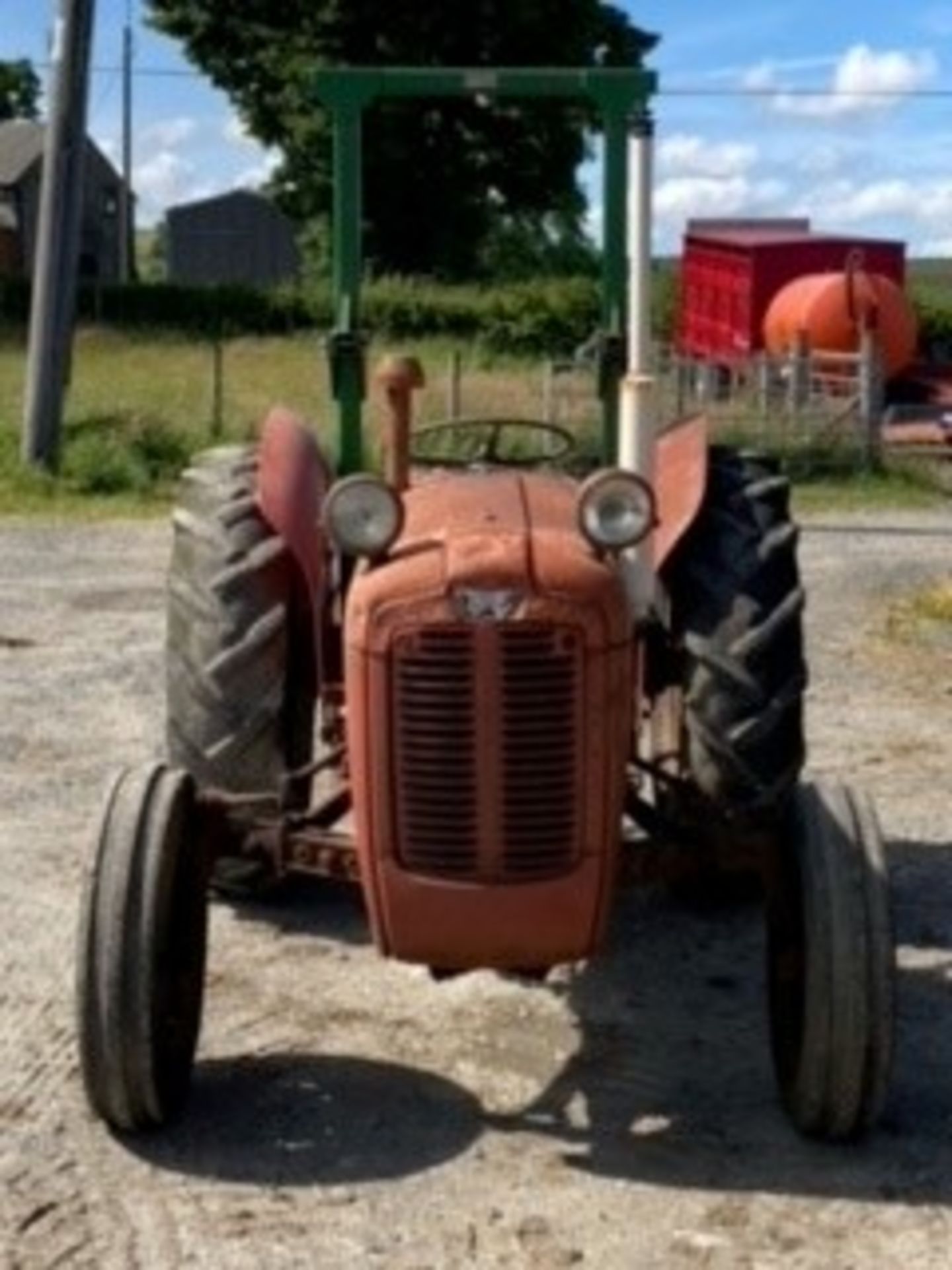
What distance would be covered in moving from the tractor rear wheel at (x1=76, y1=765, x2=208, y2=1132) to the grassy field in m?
5.57

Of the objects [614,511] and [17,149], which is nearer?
[614,511]

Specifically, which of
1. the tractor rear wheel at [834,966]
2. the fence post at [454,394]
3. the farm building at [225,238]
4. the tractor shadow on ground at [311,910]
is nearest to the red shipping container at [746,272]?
the fence post at [454,394]

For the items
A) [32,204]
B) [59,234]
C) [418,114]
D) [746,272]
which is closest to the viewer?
[59,234]

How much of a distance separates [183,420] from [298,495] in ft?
51.8

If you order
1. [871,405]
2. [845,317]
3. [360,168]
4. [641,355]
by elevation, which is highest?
[360,168]

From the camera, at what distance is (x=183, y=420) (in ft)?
71.1

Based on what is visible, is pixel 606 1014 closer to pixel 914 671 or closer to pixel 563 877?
pixel 563 877

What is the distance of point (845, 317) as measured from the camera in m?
27.6

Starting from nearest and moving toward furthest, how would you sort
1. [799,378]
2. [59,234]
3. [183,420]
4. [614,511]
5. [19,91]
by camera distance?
[614,511], [59,234], [183,420], [799,378], [19,91]

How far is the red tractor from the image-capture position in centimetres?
472

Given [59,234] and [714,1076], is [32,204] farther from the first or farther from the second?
[714,1076]

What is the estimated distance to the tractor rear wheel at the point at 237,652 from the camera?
582 cm

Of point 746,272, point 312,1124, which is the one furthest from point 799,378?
point 312,1124

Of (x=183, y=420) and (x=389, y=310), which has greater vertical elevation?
(x=389, y=310)
